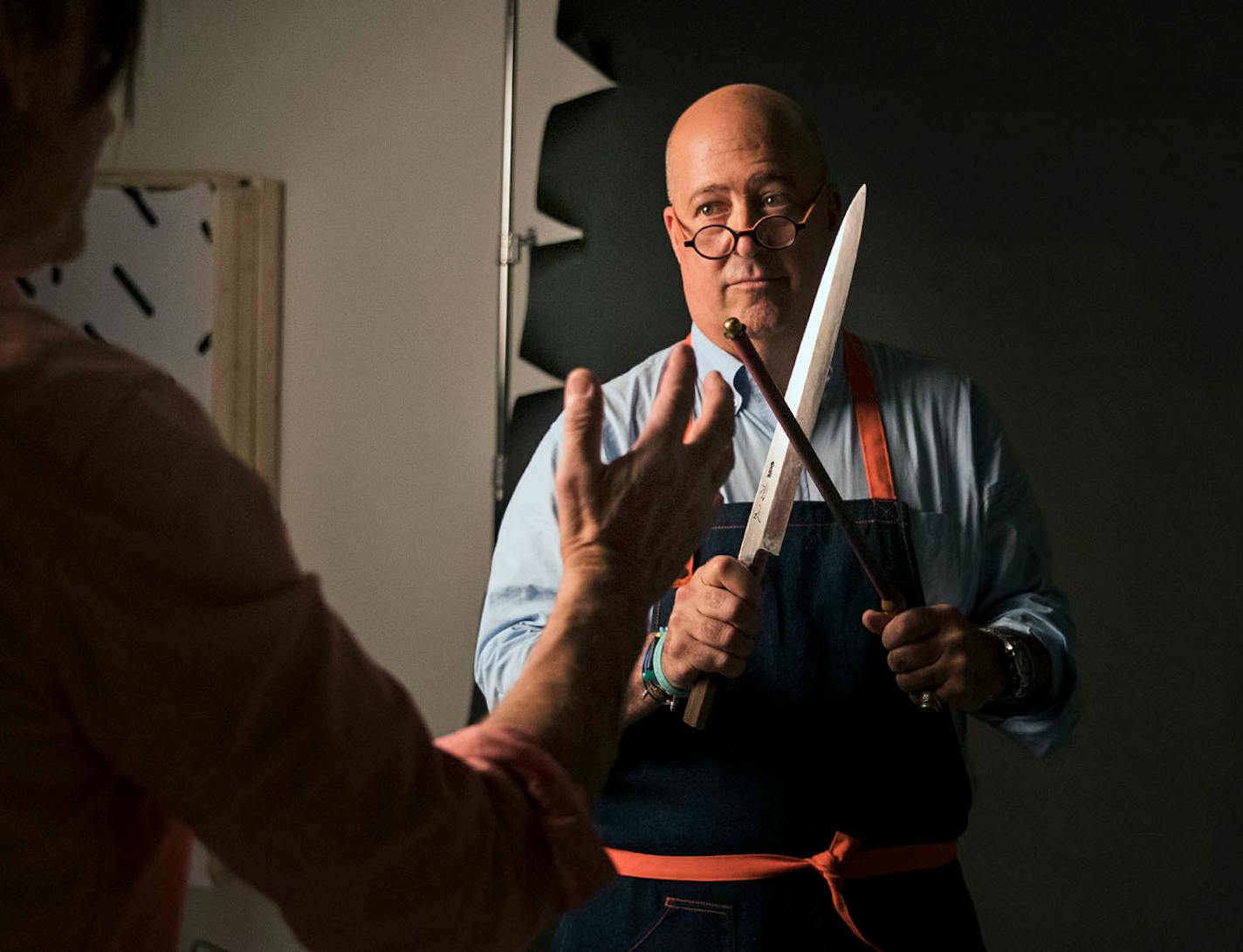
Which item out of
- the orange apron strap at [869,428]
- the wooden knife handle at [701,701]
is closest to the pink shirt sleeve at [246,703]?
the wooden knife handle at [701,701]

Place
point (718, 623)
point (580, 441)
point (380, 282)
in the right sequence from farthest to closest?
point (380, 282) → point (718, 623) → point (580, 441)

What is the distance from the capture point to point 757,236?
4.52 feet

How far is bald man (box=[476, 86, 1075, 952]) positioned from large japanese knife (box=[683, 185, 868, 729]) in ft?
0.12

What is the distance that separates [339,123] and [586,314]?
0.86 metres

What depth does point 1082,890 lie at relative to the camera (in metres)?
2.09

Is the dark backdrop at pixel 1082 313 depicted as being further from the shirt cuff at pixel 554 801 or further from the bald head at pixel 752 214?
the shirt cuff at pixel 554 801

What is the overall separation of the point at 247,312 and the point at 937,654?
195 centimetres

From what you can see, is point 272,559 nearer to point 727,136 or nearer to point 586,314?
point 727,136

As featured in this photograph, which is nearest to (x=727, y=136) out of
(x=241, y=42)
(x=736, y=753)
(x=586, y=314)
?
(x=736, y=753)

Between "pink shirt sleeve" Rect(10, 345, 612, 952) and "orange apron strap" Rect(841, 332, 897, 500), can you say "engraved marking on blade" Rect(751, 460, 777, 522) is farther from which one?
"pink shirt sleeve" Rect(10, 345, 612, 952)

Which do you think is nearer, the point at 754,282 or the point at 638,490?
the point at 638,490

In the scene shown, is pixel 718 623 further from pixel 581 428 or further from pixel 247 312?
pixel 247 312

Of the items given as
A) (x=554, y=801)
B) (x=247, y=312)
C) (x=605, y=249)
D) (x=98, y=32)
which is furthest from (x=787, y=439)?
(x=247, y=312)

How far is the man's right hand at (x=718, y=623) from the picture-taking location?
1133 millimetres
